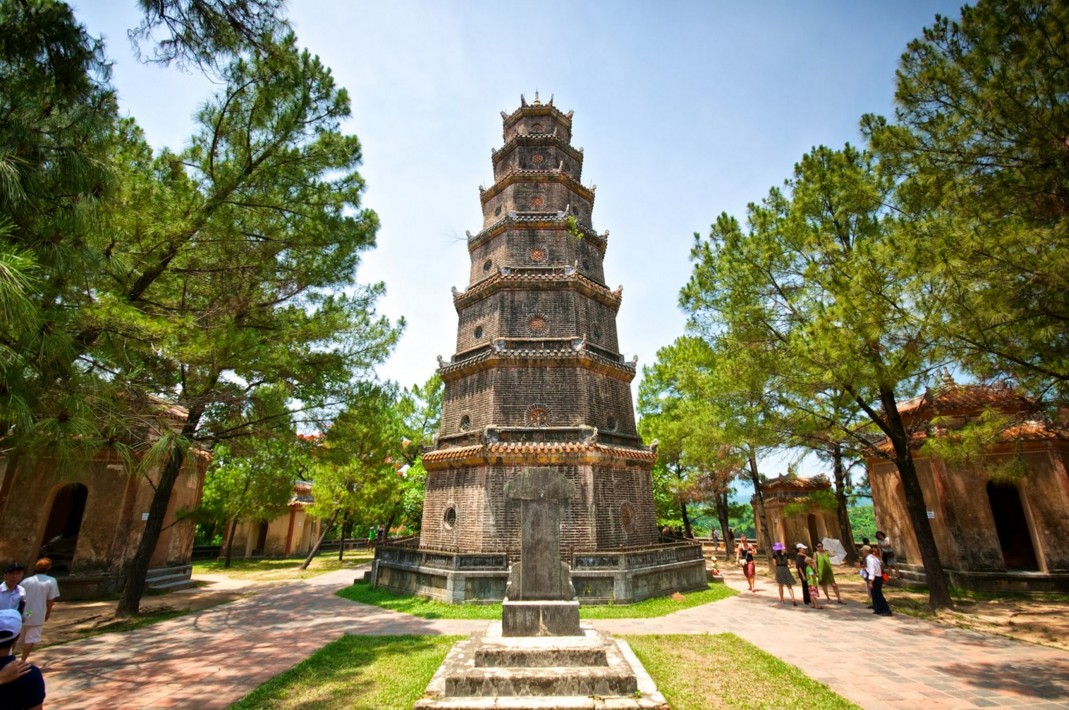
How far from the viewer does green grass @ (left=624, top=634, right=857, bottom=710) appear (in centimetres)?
586

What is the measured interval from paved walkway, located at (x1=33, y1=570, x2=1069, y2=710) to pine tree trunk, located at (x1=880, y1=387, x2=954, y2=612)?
112cm

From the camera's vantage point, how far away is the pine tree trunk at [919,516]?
1100 centimetres

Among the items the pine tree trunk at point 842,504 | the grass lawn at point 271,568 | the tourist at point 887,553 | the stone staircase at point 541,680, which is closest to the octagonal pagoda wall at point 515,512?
the stone staircase at point 541,680

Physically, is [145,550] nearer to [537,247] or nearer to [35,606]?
[35,606]

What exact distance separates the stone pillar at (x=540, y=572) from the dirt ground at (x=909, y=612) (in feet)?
27.9

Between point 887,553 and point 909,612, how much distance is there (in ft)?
18.1

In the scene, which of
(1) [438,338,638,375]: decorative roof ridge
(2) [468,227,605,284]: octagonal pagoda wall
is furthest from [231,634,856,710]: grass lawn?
(2) [468,227,605,284]: octagonal pagoda wall

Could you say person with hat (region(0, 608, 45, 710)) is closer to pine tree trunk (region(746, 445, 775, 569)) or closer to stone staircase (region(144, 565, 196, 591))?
stone staircase (region(144, 565, 196, 591))

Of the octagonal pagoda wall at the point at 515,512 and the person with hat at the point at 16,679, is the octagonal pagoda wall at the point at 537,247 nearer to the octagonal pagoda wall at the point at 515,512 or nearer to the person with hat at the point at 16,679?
the octagonal pagoda wall at the point at 515,512

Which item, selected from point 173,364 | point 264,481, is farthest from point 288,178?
point 264,481

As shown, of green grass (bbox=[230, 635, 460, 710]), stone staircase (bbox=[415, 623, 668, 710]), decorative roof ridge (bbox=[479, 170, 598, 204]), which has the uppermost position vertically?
decorative roof ridge (bbox=[479, 170, 598, 204])

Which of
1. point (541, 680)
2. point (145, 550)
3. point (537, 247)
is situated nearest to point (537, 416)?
point (537, 247)

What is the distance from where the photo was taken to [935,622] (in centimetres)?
1020

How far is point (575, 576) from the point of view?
39.5 ft
